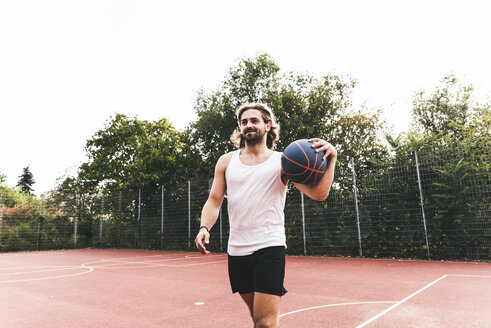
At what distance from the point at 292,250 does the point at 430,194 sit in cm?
448

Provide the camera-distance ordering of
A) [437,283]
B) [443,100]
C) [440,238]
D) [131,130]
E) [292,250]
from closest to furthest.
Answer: [437,283] < [440,238] < [292,250] < [131,130] < [443,100]

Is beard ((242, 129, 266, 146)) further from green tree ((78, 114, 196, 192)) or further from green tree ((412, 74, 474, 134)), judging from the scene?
green tree ((412, 74, 474, 134))

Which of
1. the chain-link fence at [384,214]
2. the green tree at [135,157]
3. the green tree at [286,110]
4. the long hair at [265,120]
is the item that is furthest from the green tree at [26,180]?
the long hair at [265,120]

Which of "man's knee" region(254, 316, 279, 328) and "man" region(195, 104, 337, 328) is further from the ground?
"man" region(195, 104, 337, 328)

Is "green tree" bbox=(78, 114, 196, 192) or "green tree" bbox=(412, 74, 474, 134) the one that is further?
"green tree" bbox=(412, 74, 474, 134)

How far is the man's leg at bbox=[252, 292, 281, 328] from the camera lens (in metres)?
2.03

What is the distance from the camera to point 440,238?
871 centimetres

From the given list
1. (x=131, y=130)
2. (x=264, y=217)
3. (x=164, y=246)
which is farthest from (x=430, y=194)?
(x=131, y=130)

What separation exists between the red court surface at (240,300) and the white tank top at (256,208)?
1.73m

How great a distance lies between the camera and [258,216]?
2.26 meters

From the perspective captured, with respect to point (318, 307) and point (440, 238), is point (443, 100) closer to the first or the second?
point (440, 238)

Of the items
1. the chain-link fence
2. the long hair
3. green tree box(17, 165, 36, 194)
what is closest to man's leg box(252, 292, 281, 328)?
the long hair

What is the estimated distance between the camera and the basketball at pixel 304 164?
2.17 m

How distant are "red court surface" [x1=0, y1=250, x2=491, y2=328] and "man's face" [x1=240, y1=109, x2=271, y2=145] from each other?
217 cm
